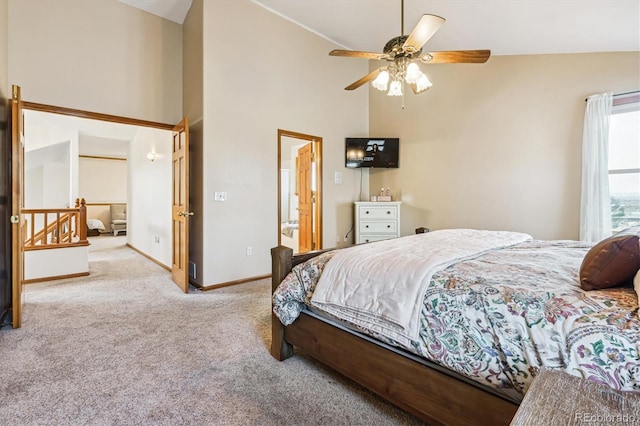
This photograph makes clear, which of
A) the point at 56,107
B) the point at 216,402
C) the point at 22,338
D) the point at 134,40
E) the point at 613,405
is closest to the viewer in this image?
the point at 613,405

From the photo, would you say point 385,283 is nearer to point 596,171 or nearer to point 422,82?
point 422,82

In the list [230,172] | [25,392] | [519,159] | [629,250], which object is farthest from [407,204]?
[25,392]

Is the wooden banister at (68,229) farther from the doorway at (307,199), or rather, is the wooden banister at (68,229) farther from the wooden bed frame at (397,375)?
the wooden bed frame at (397,375)

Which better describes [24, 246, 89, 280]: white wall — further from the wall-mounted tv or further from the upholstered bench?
the upholstered bench

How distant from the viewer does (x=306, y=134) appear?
4602mm

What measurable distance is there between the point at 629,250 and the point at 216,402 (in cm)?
201

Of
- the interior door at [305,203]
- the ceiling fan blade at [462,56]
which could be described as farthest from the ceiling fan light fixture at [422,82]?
the interior door at [305,203]

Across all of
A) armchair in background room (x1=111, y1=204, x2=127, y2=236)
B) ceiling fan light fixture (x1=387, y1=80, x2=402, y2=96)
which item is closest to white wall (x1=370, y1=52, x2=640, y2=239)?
ceiling fan light fixture (x1=387, y1=80, x2=402, y2=96)

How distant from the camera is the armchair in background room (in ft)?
29.9

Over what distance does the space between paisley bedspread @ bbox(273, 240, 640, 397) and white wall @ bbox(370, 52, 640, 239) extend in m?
2.83

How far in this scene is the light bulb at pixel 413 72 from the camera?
7.93 feet

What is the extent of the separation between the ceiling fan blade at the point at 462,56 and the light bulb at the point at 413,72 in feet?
0.47

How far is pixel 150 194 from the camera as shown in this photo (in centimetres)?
581

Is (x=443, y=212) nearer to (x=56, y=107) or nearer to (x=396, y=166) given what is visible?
(x=396, y=166)
